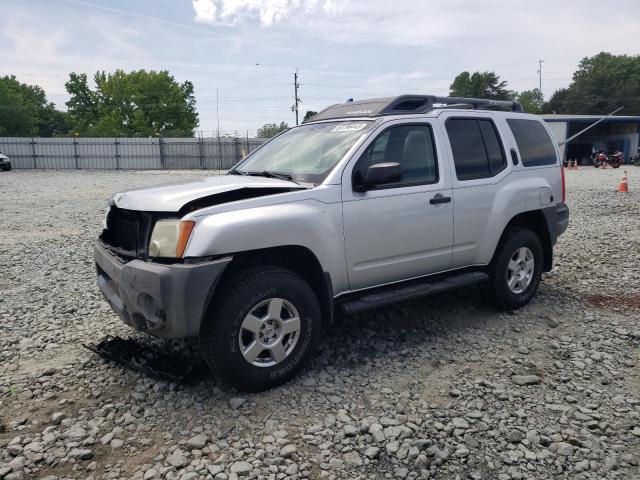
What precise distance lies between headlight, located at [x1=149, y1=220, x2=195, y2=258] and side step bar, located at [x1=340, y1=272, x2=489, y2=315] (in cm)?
136

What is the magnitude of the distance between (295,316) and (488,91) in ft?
283

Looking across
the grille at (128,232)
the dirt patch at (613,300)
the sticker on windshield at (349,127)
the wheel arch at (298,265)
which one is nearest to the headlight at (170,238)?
the grille at (128,232)

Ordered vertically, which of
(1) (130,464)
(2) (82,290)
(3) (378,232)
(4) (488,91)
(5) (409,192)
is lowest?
(1) (130,464)

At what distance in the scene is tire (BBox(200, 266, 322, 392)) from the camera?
3400 mm

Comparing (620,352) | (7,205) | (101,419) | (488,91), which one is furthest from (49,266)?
(488,91)

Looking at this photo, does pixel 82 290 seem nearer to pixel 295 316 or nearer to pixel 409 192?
pixel 295 316

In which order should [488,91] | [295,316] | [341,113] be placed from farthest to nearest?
[488,91] → [341,113] → [295,316]

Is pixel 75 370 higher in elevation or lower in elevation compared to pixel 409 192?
lower

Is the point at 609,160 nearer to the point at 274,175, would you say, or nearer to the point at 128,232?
the point at 274,175

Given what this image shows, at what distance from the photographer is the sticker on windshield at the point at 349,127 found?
14.4 ft

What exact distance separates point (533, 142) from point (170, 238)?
4.10 metres

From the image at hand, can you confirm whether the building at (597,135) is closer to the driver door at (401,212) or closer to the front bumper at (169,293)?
the driver door at (401,212)

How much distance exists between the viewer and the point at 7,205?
551 inches

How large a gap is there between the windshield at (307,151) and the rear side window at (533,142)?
77.0 inches
